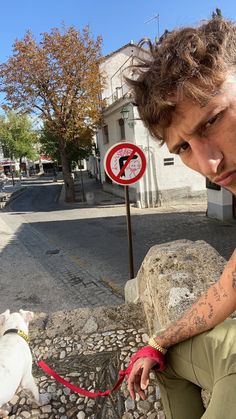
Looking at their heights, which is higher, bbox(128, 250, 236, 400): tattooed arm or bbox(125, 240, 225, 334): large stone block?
bbox(128, 250, 236, 400): tattooed arm

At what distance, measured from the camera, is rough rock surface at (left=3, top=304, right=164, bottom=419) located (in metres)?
2.41

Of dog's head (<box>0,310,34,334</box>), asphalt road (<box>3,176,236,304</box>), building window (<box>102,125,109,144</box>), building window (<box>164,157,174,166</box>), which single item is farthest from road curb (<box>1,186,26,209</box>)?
dog's head (<box>0,310,34,334</box>)

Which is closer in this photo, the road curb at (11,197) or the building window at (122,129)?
the building window at (122,129)

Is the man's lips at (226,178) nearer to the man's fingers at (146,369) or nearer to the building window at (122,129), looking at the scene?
the man's fingers at (146,369)

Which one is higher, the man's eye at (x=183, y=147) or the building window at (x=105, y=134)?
the building window at (x=105, y=134)

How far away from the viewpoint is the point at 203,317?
1553mm

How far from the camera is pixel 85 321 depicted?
12.0ft

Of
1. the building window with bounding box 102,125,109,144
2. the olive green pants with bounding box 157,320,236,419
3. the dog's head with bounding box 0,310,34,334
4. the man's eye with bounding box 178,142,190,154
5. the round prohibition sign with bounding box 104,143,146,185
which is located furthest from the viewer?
the building window with bounding box 102,125,109,144

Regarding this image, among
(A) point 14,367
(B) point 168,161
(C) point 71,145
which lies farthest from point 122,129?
(A) point 14,367

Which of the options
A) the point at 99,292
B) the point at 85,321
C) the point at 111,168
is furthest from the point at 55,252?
the point at 85,321

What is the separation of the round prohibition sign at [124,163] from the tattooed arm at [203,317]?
3.94 metres

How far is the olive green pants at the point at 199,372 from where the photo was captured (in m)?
1.11

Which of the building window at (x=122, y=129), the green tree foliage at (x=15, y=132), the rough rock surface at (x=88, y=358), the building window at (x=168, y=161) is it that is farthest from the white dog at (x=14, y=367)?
the green tree foliage at (x=15, y=132)

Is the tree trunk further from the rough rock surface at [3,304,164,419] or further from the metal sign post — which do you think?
the rough rock surface at [3,304,164,419]
